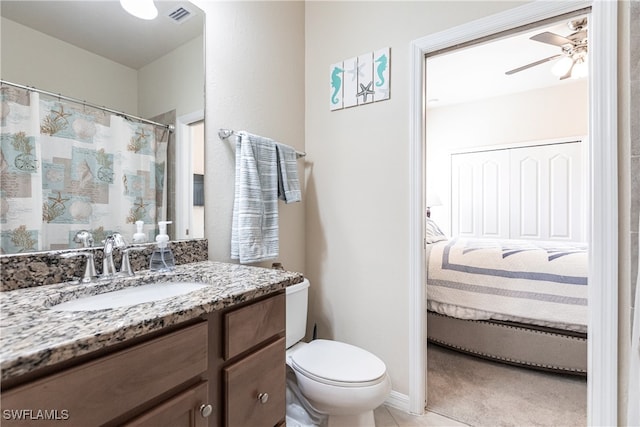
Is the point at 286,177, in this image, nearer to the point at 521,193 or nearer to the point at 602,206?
the point at 602,206

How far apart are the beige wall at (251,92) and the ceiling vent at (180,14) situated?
105mm

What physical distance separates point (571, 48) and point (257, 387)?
3361 mm

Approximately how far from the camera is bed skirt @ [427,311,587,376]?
191 cm

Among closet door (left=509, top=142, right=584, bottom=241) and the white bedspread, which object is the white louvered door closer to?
closet door (left=509, top=142, right=584, bottom=241)

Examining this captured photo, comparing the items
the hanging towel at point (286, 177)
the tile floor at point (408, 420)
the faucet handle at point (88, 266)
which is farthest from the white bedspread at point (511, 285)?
the faucet handle at point (88, 266)

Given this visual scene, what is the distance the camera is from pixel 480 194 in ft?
14.0

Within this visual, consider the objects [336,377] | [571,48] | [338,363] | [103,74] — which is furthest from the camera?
[571,48]

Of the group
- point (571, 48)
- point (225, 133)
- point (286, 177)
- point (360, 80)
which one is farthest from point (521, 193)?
point (225, 133)

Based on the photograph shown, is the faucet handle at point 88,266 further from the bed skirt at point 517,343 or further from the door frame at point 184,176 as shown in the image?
the bed skirt at point 517,343

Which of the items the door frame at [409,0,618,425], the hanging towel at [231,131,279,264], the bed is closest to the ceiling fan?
the door frame at [409,0,618,425]

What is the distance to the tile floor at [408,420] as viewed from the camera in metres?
1.55

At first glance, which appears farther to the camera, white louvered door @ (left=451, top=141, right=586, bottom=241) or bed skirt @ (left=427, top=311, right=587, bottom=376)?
white louvered door @ (left=451, top=141, right=586, bottom=241)

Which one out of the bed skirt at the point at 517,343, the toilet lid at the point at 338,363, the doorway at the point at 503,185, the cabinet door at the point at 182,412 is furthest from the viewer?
the bed skirt at the point at 517,343

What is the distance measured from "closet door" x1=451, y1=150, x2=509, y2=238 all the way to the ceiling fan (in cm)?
145
